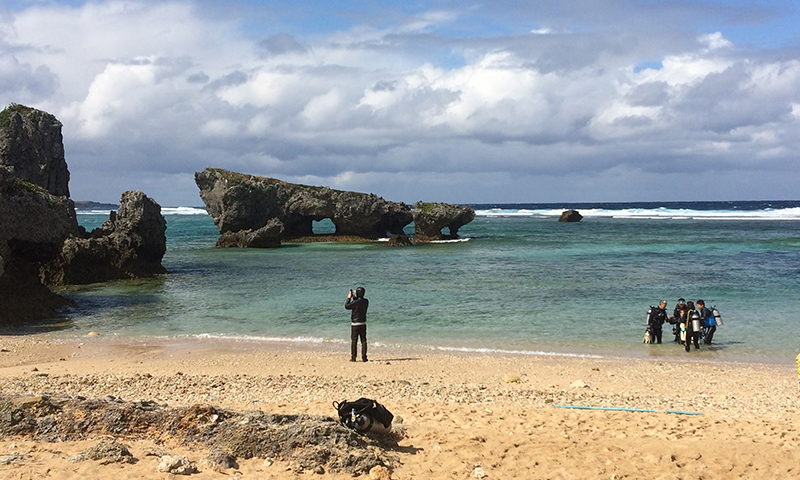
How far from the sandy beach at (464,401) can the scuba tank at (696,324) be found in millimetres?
707

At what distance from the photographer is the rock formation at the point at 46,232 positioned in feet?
65.6

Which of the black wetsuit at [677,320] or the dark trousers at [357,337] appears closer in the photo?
the dark trousers at [357,337]

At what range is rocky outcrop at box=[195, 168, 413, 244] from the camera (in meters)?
52.4

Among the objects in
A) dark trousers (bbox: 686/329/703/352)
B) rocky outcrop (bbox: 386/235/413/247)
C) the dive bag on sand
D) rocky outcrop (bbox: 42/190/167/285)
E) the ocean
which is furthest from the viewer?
rocky outcrop (bbox: 386/235/413/247)

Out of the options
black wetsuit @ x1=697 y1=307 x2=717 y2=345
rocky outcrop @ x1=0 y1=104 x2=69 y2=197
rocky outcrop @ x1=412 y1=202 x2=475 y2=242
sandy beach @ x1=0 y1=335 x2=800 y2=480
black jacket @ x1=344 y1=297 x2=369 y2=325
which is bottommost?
sandy beach @ x1=0 y1=335 x2=800 y2=480

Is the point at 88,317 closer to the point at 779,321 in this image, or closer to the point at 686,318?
the point at 686,318

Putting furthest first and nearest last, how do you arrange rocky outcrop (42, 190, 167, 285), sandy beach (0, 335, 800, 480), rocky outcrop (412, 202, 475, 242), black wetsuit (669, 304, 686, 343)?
rocky outcrop (412, 202, 475, 242) < rocky outcrop (42, 190, 167, 285) < black wetsuit (669, 304, 686, 343) < sandy beach (0, 335, 800, 480)

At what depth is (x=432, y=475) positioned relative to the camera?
7125 mm

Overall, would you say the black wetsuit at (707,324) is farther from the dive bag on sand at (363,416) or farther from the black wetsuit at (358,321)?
the dive bag on sand at (363,416)

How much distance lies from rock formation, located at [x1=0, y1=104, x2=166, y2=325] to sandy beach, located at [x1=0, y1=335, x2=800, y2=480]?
4.49 meters

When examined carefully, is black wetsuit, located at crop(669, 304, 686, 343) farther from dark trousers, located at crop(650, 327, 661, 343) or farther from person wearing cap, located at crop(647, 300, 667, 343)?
dark trousers, located at crop(650, 327, 661, 343)

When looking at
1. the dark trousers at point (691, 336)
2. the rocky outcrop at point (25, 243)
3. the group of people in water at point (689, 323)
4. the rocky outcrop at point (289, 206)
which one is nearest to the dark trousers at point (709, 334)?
the group of people in water at point (689, 323)

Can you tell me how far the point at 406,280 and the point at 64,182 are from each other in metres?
23.1

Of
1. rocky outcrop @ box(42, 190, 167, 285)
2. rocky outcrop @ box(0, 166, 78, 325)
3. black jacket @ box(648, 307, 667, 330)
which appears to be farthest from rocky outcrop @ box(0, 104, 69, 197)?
black jacket @ box(648, 307, 667, 330)
